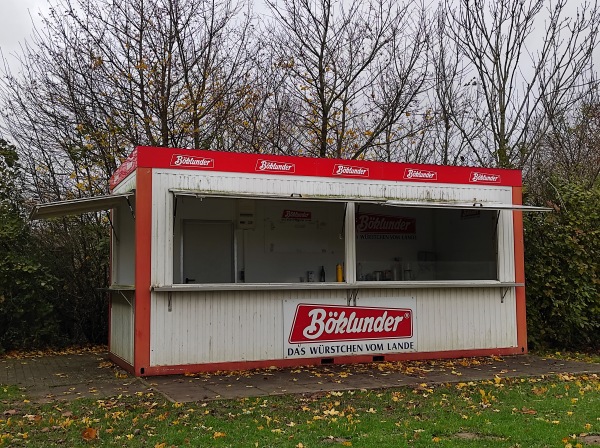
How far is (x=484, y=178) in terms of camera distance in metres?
11.9

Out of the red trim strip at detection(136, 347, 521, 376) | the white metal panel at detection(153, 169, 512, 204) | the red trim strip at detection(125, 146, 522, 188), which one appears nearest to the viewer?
the red trim strip at detection(136, 347, 521, 376)

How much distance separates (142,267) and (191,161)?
1756 mm

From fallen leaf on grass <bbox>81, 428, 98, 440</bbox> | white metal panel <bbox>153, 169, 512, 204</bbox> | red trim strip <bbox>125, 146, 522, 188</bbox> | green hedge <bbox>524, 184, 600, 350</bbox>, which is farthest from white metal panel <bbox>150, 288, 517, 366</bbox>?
fallen leaf on grass <bbox>81, 428, 98, 440</bbox>

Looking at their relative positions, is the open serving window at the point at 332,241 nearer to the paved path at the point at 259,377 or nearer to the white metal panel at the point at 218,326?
the white metal panel at the point at 218,326

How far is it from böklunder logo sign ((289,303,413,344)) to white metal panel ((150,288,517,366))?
0.15 meters

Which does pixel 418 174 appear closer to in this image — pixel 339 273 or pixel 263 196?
pixel 339 273

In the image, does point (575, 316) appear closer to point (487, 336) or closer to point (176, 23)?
point (487, 336)

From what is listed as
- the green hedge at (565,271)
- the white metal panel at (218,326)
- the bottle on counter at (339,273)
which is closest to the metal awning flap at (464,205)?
the bottle on counter at (339,273)

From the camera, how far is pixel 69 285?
1438cm

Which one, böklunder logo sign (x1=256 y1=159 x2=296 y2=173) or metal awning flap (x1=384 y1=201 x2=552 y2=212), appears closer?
böklunder logo sign (x1=256 y1=159 x2=296 y2=173)

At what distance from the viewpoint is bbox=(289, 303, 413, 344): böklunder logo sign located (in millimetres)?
10531

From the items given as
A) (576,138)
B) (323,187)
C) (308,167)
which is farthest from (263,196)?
(576,138)

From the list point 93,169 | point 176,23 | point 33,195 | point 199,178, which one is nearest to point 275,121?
point 176,23

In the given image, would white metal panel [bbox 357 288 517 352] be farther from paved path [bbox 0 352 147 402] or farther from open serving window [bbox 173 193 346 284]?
paved path [bbox 0 352 147 402]
